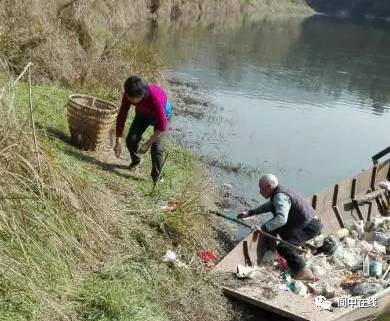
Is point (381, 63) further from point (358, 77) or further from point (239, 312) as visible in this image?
point (239, 312)

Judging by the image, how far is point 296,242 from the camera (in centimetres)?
794

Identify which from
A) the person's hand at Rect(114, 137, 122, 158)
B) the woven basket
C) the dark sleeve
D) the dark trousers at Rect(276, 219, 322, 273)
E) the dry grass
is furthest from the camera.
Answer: the dry grass

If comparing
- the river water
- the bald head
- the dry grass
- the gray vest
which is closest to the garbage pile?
the gray vest

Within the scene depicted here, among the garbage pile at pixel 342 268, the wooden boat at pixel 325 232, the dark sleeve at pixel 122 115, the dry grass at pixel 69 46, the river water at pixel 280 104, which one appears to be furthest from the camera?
the river water at pixel 280 104

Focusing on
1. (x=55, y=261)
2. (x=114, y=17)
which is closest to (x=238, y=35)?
(x=114, y=17)

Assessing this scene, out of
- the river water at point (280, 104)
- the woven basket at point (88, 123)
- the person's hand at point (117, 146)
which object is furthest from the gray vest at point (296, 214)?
the river water at point (280, 104)

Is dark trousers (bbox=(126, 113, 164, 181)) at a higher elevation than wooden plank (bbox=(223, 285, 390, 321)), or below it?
higher

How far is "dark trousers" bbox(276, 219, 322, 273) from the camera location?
7.70 m

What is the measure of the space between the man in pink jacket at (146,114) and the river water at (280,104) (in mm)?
3193

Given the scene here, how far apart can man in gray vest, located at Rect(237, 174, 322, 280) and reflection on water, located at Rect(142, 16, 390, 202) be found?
339cm

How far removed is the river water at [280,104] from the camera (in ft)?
46.1

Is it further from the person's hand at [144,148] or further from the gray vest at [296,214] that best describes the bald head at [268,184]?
the person's hand at [144,148]

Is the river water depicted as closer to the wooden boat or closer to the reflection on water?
the reflection on water

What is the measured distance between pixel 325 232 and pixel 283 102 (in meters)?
12.2
